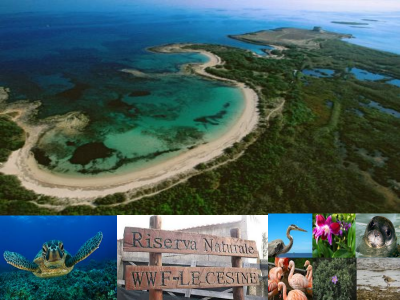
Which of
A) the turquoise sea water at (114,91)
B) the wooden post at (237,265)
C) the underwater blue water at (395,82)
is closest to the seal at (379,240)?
the wooden post at (237,265)

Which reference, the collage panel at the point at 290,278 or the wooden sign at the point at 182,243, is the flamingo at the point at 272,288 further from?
the wooden sign at the point at 182,243

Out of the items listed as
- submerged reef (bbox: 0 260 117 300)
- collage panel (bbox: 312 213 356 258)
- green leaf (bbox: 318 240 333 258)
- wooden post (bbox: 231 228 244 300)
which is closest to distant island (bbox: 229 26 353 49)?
collage panel (bbox: 312 213 356 258)

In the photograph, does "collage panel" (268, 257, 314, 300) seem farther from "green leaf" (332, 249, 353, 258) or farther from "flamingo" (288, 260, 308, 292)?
"green leaf" (332, 249, 353, 258)

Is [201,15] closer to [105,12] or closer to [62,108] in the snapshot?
[105,12]

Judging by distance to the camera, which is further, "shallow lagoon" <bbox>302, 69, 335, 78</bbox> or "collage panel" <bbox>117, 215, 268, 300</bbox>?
"shallow lagoon" <bbox>302, 69, 335, 78</bbox>

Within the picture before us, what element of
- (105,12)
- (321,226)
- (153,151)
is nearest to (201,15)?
(105,12)
